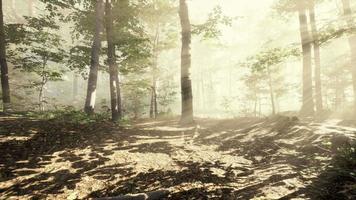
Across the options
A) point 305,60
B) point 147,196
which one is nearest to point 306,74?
point 305,60

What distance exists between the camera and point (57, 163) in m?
7.16

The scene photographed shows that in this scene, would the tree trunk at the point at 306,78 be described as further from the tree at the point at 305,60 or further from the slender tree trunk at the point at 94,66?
the slender tree trunk at the point at 94,66

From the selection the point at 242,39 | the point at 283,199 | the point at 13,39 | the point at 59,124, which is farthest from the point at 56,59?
the point at 242,39

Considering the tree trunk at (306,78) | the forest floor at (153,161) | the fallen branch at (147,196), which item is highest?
the tree trunk at (306,78)

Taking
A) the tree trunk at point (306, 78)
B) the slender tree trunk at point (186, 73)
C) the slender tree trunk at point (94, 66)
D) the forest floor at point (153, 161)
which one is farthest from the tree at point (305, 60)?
the slender tree trunk at point (94, 66)

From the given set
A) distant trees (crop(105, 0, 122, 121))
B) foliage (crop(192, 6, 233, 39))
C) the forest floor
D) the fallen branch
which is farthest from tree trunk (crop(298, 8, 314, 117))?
the fallen branch

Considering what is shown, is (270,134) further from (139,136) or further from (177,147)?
(139,136)

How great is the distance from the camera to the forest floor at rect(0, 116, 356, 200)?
600 centimetres

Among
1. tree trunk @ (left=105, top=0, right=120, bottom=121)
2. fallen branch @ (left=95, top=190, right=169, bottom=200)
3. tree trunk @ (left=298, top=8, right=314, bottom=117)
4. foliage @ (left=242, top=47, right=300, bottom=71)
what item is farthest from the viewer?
tree trunk @ (left=298, top=8, right=314, bottom=117)

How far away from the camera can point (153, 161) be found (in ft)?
26.1

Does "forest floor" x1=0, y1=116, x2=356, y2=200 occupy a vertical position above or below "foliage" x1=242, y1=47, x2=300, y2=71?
below

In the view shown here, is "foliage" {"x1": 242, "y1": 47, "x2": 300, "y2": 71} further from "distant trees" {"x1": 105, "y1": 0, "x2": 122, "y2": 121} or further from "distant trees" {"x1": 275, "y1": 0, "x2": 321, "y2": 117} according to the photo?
"distant trees" {"x1": 105, "y1": 0, "x2": 122, "y2": 121}

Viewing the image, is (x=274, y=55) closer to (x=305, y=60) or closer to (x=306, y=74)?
(x=305, y=60)

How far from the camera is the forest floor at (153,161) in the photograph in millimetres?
6000
